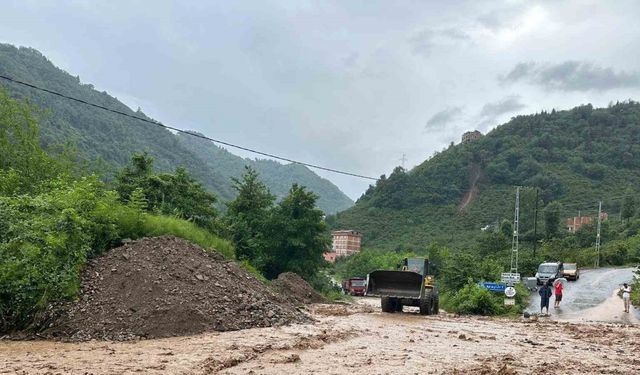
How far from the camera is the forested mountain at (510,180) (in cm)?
9412

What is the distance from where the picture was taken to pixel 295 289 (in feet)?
97.1

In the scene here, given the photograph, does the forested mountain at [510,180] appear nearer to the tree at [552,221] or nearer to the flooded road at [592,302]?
the tree at [552,221]

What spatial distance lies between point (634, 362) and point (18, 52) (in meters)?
134

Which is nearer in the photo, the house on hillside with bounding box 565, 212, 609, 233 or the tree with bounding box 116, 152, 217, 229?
the tree with bounding box 116, 152, 217, 229

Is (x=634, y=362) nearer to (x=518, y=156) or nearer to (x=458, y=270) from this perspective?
(x=458, y=270)

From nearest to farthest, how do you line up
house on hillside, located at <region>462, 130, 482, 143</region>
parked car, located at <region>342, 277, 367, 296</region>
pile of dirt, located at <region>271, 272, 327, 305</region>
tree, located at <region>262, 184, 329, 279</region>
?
pile of dirt, located at <region>271, 272, 327, 305</region>, tree, located at <region>262, 184, 329, 279</region>, parked car, located at <region>342, 277, 367, 296</region>, house on hillside, located at <region>462, 130, 482, 143</region>

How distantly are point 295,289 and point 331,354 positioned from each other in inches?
740

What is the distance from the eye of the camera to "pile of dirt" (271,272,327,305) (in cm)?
2820

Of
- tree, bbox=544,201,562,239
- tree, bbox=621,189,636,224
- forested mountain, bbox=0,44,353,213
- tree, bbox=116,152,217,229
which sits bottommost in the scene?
tree, bbox=116,152,217,229

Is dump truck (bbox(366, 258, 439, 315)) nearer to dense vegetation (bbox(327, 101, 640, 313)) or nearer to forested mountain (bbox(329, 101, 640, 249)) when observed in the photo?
dense vegetation (bbox(327, 101, 640, 313))

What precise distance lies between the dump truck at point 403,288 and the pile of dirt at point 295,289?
5.73 metres

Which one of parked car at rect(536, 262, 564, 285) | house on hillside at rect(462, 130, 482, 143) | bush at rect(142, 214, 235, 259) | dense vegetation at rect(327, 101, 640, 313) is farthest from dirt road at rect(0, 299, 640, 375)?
house on hillside at rect(462, 130, 482, 143)

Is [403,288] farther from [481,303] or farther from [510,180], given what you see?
[510,180]

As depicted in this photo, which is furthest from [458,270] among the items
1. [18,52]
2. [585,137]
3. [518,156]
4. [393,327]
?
[18,52]
